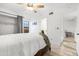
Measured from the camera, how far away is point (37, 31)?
1645mm

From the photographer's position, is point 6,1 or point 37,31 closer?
point 6,1

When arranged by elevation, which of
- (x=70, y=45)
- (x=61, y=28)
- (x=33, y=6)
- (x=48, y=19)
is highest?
(x=33, y=6)

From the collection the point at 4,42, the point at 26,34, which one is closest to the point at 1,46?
the point at 4,42

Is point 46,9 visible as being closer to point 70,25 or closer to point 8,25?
point 70,25

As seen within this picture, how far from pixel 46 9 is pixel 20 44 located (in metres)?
0.66

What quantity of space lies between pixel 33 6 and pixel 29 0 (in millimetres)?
106

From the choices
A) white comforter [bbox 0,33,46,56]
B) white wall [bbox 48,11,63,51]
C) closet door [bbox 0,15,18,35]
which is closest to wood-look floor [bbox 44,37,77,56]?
white wall [bbox 48,11,63,51]

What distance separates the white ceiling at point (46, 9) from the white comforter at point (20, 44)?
1.14ft

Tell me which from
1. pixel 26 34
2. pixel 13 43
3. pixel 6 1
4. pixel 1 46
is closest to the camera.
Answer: pixel 1 46

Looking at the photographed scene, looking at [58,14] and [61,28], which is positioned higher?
[58,14]

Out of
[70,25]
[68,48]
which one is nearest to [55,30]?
[70,25]

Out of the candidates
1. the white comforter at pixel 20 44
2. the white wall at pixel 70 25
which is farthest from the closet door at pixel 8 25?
the white wall at pixel 70 25

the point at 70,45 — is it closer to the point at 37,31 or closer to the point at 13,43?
the point at 37,31

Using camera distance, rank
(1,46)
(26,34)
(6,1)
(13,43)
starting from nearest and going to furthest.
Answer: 1. (1,46)
2. (13,43)
3. (6,1)
4. (26,34)
